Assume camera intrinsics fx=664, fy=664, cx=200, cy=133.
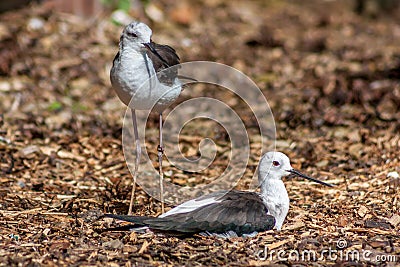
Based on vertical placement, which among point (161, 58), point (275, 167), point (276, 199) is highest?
point (161, 58)

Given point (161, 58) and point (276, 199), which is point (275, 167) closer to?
point (276, 199)

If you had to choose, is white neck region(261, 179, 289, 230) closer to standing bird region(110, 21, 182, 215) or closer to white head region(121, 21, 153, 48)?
standing bird region(110, 21, 182, 215)

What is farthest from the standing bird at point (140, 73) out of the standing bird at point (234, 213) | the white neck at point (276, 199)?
the white neck at point (276, 199)

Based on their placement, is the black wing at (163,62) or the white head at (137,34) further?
the black wing at (163,62)

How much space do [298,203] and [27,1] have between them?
5.39 meters

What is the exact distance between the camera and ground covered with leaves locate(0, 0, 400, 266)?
4176mm

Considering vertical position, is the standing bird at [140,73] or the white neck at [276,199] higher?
the standing bird at [140,73]

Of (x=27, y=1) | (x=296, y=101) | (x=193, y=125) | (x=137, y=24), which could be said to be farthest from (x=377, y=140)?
(x=27, y=1)

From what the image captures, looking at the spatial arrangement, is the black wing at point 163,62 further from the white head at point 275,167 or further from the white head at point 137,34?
the white head at point 275,167

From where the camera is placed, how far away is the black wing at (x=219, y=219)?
417 cm

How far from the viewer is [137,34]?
4.55m

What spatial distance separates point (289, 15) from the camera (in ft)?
33.6

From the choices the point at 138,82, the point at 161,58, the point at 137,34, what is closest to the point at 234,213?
the point at 138,82

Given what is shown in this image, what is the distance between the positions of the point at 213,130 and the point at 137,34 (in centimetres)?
236
